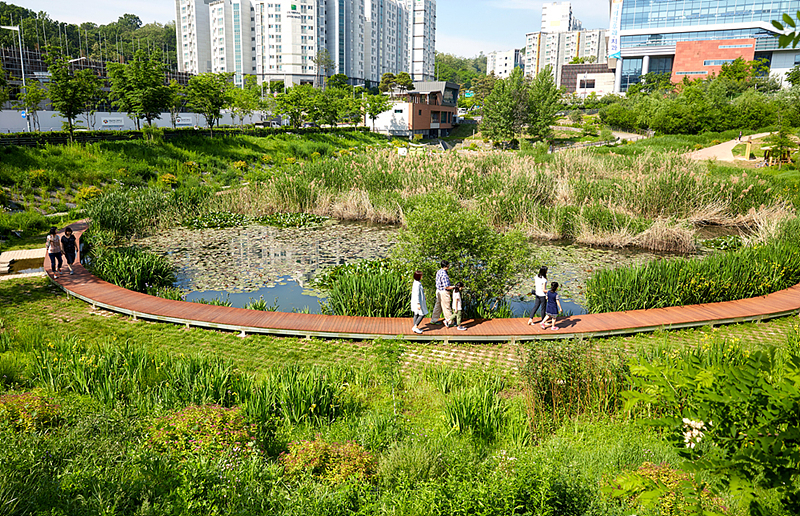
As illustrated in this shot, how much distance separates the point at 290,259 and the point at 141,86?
69.7 feet

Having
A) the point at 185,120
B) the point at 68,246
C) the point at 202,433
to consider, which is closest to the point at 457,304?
the point at 202,433

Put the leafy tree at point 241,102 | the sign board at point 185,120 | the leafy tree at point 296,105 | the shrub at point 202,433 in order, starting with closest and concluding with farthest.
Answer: the shrub at point 202,433 < the sign board at point 185,120 < the leafy tree at point 241,102 < the leafy tree at point 296,105

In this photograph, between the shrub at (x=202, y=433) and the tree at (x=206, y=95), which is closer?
the shrub at (x=202, y=433)

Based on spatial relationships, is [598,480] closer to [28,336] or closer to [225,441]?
[225,441]

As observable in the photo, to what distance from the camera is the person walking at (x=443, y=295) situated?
9.95 m

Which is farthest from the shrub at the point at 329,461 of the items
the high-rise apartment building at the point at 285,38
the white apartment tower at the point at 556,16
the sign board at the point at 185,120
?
the white apartment tower at the point at 556,16

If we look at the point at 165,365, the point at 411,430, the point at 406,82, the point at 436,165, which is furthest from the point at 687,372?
the point at 406,82

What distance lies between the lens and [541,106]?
57.1 metres

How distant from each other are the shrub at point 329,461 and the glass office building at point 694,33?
330ft

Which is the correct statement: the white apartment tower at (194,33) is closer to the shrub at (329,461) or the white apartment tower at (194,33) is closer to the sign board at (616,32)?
the sign board at (616,32)

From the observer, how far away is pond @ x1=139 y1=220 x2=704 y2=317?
42.7ft

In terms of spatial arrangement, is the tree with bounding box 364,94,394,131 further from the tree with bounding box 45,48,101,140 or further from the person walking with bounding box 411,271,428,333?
the person walking with bounding box 411,271,428,333

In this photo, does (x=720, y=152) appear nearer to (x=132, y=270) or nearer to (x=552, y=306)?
(x=552, y=306)

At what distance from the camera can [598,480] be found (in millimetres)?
5062
